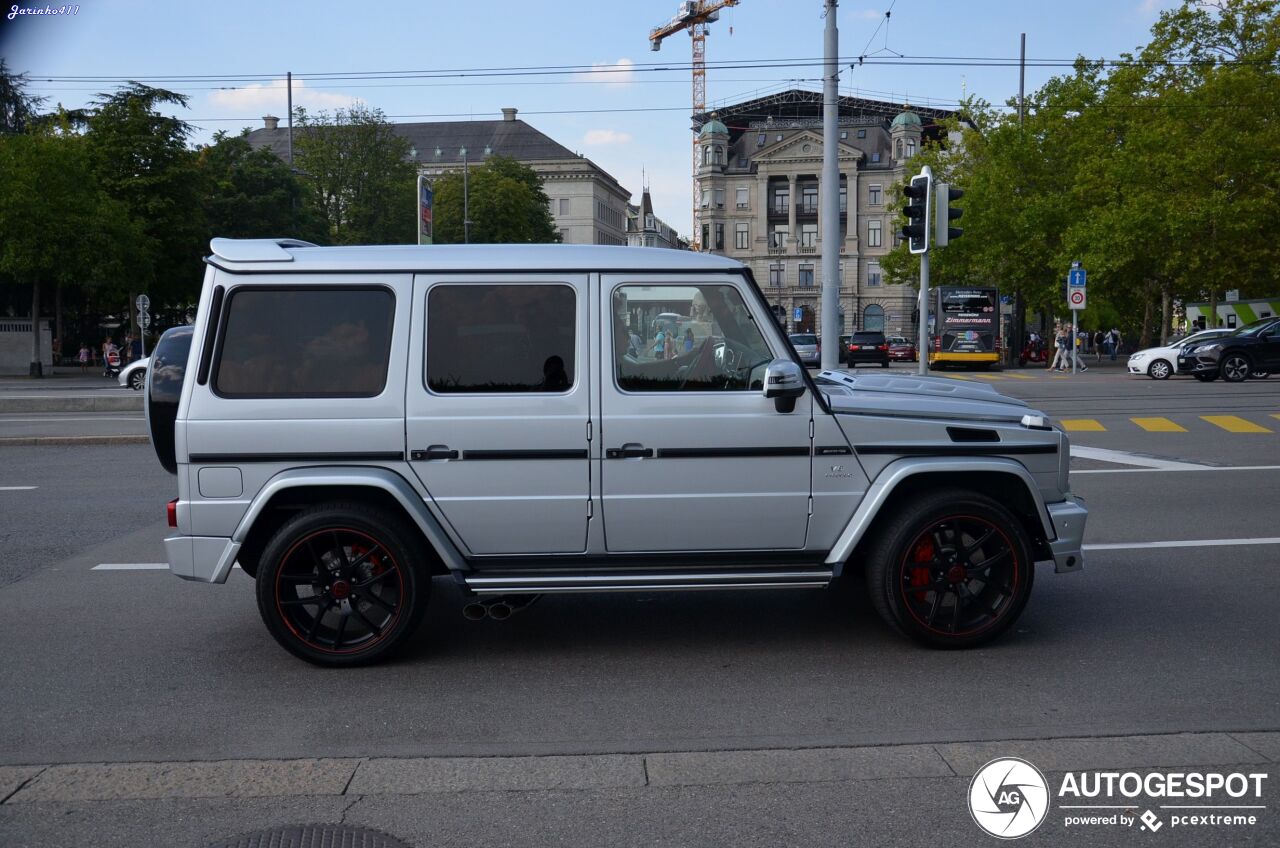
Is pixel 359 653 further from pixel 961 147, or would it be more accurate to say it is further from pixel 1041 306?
pixel 961 147

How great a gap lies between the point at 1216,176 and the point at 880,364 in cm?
1680

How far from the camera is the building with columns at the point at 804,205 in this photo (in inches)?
4301

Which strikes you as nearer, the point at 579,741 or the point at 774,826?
the point at 774,826

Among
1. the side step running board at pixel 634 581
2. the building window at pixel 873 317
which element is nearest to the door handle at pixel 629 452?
the side step running board at pixel 634 581

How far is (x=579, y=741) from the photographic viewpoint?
15.0ft

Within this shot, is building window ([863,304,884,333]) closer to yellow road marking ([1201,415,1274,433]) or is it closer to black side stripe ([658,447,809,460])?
yellow road marking ([1201,415,1274,433])

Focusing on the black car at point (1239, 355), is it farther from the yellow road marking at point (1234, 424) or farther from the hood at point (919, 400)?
the hood at point (919, 400)

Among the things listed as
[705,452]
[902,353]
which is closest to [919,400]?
[705,452]

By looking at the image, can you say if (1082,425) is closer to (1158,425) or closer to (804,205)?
(1158,425)

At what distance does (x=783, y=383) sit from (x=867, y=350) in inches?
2003

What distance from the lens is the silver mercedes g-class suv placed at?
210 inches

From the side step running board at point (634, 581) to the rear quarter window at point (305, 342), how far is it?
106 centimetres

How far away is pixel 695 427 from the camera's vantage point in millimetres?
5383

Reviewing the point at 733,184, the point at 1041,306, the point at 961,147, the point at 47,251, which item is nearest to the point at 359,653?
the point at 47,251
